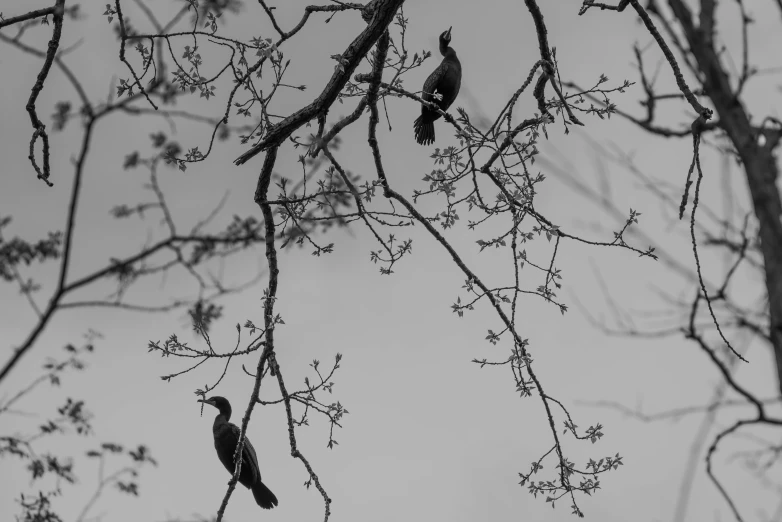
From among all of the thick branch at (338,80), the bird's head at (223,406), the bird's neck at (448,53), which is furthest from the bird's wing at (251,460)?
the thick branch at (338,80)

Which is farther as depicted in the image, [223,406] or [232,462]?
[223,406]

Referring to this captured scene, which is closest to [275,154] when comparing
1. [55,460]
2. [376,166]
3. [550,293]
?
[376,166]

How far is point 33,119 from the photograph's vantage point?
378cm

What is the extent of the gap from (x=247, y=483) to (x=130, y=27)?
5.50 metres

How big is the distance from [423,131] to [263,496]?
4.16 meters

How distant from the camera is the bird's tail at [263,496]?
832 cm

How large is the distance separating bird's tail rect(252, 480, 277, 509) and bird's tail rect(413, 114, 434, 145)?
3949 mm

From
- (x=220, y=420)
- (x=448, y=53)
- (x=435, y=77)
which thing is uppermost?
(x=448, y=53)

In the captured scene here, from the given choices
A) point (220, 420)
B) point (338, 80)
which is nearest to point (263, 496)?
point (220, 420)

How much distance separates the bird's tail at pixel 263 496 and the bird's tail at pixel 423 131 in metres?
3.95

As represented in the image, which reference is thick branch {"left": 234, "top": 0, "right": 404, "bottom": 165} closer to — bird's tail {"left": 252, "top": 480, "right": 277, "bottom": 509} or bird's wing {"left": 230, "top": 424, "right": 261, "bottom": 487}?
bird's wing {"left": 230, "top": 424, "right": 261, "bottom": 487}

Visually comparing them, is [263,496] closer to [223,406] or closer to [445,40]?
[223,406]

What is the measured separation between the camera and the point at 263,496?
8.34 m

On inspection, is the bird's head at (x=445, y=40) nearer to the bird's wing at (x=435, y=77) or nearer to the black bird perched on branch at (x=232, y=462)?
the bird's wing at (x=435, y=77)
